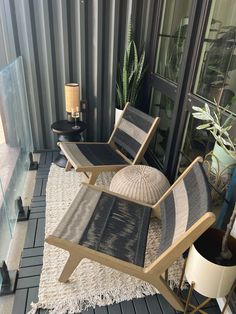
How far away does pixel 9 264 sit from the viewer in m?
1.69

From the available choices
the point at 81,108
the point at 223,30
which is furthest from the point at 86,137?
the point at 223,30

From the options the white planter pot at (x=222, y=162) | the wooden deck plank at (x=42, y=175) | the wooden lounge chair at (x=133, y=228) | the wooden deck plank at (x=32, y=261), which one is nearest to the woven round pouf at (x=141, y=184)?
the wooden lounge chair at (x=133, y=228)

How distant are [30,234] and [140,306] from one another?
99 cm

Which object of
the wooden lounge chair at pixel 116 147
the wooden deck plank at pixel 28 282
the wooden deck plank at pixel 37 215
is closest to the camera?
the wooden deck plank at pixel 28 282

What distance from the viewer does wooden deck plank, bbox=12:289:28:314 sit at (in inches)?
56.0

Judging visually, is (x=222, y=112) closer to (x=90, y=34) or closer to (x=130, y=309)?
(x=130, y=309)

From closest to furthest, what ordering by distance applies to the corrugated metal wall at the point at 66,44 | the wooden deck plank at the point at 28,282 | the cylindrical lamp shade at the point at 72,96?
the wooden deck plank at the point at 28,282 → the corrugated metal wall at the point at 66,44 → the cylindrical lamp shade at the point at 72,96

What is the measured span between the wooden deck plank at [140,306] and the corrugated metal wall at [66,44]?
2181 millimetres

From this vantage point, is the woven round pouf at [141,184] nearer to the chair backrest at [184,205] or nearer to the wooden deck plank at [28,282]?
the chair backrest at [184,205]

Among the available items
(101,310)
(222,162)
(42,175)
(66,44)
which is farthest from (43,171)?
(222,162)

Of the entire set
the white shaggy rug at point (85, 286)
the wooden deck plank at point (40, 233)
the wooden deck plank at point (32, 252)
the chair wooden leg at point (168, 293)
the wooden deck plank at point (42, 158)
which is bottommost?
the wooden deck plank at point (42, 158)

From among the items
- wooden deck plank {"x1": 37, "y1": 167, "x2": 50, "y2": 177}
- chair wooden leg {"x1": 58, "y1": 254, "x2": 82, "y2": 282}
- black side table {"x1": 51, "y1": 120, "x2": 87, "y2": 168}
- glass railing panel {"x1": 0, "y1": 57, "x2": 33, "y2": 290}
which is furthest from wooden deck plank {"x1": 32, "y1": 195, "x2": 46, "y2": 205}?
chair wooden leg {"x1": 58, "y1": 254, "x2": 82, "y2": 282}

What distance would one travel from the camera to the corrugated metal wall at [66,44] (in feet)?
8.23

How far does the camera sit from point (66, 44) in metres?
2.67
